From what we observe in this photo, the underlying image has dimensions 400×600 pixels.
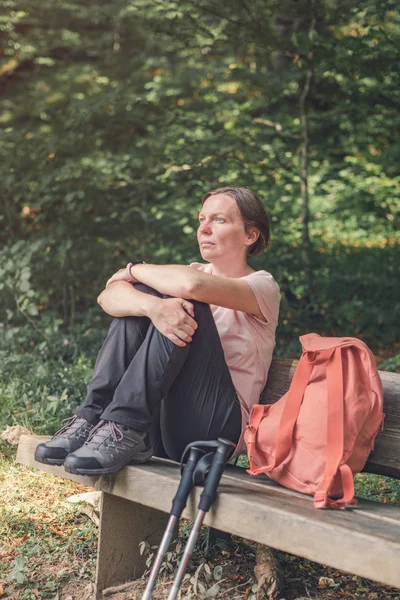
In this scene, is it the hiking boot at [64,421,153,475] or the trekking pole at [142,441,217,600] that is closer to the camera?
the trekking pole at [142,441,217,600]

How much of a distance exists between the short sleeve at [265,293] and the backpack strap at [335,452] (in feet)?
1.77

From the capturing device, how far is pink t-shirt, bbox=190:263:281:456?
2.64m

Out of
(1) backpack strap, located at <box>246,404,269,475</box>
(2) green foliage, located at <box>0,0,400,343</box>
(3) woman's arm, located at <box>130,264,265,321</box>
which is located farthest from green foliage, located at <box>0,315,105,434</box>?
(1) backpack strap, located at <box>246,404,269,475</box>

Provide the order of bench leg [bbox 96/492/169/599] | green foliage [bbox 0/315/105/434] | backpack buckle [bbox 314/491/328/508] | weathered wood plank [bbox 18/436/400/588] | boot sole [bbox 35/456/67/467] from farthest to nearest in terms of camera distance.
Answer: green foliage [bbox 0/315/105/434] < bench leg [bbox 96/492/169/599] < boot sole [bbox 35/456/67/467] < backpack buckle [bbox 314/491/328/508] < weathered wood plank [bbox 18/436/400/588]

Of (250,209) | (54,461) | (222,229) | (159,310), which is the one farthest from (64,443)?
(250,209)

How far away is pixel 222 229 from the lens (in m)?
2.77

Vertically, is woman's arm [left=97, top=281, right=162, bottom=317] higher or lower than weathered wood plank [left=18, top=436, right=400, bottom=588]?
higher

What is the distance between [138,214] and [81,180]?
2.91 ft

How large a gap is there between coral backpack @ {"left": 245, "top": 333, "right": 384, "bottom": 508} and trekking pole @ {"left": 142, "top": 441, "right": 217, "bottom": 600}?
0.22 m

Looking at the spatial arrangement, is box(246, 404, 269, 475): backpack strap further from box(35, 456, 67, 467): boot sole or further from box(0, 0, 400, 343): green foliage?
box(0, 0, 400, 343): green foliage

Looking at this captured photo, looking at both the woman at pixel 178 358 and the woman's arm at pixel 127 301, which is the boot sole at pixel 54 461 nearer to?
the woman at pixel 178 358

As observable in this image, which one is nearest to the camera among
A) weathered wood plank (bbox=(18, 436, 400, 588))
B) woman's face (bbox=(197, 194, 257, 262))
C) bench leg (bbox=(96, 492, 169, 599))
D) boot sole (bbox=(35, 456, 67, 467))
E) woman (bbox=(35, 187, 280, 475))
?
weathered wood plank (bbox=(18, 436, 400, 588))

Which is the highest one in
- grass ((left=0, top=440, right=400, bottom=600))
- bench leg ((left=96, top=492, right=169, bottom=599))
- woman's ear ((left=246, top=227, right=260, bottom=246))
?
woman's ear ((left=246, top=227, right=260, bottom=246))

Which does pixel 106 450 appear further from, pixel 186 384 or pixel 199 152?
pixel 199 152
